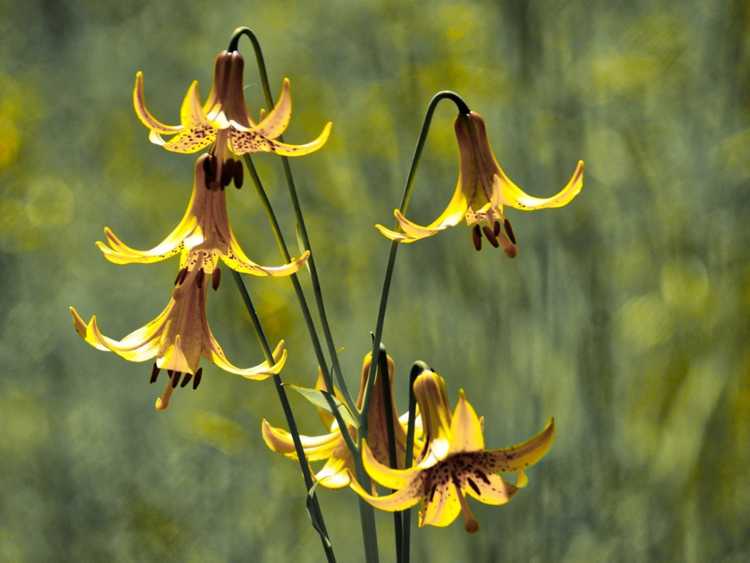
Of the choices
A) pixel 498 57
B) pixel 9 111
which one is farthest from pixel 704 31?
pixel 9 111

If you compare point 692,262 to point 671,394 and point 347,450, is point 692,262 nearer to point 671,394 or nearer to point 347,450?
point 671,394

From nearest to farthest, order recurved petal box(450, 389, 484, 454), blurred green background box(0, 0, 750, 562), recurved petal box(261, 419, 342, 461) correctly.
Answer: recurved petal box(450, 389, 484, 454)
recurved petal box(261, 419, 342, 461)
blurred green background box(0, 0, 750, 562)

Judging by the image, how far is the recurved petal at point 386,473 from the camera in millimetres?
966

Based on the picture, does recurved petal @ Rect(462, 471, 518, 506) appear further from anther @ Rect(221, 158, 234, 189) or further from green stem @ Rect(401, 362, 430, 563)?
anther @ Rect(221, 158, 234, 189)

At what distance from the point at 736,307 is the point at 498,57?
538 mm

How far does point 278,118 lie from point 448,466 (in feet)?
1.15

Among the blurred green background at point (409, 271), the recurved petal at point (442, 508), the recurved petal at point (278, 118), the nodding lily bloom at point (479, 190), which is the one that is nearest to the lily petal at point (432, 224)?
the nodding lily bloom at point (479, 190)

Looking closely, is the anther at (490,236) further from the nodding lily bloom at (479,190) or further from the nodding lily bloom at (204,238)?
the nodding lily bloom at (204,238)

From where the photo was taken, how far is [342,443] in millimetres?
1174

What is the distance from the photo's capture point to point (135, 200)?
1745mm

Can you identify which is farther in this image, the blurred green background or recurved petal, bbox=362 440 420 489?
the blurred green background

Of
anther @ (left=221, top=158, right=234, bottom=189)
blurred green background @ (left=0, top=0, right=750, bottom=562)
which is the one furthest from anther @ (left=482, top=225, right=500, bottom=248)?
blurred green background @ (left=0, top=0, right=750, bottom=562)

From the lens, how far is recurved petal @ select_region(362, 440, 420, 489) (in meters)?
0.97

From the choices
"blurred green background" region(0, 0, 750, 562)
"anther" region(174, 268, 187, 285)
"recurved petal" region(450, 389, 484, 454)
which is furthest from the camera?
"blurred green background" region(0, 0, 750, 562)
